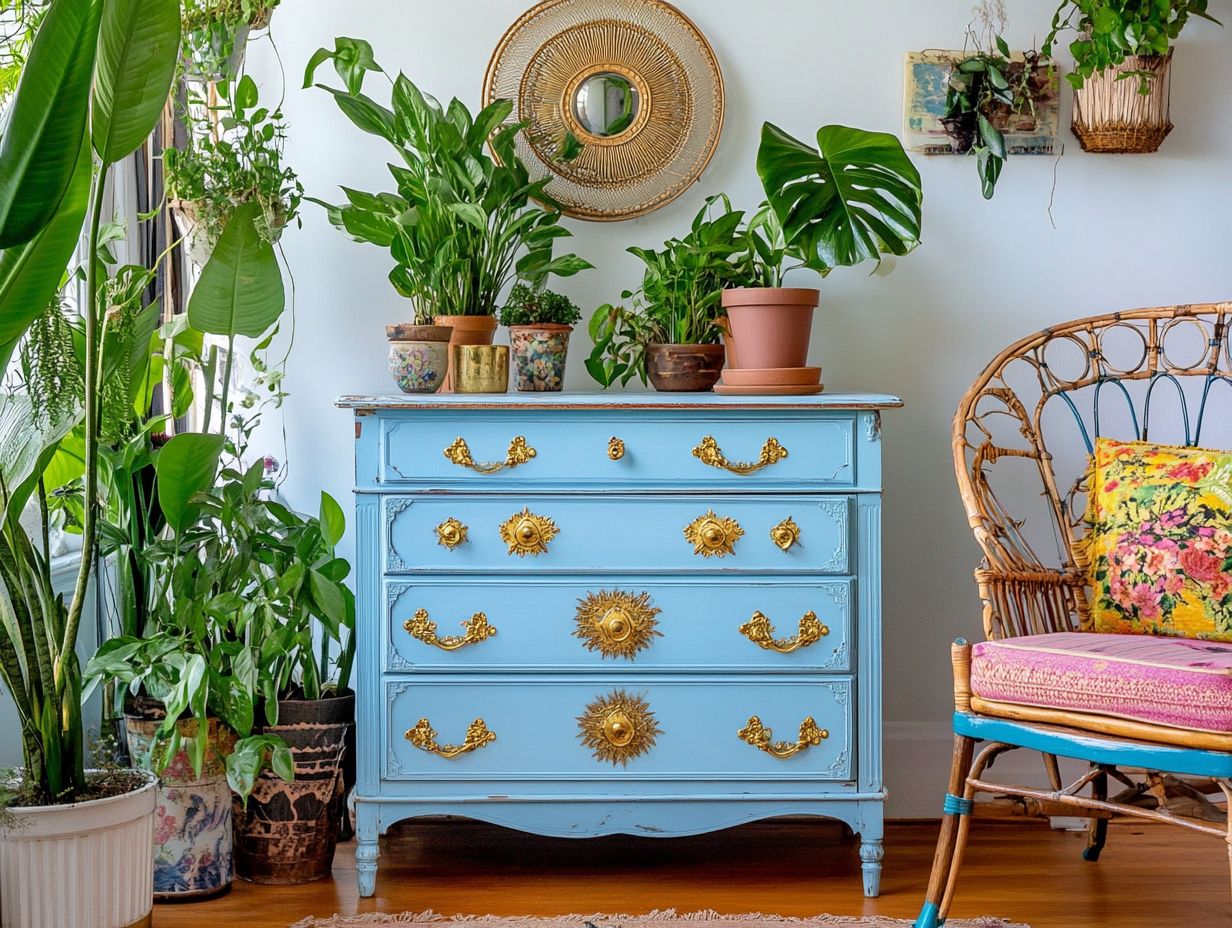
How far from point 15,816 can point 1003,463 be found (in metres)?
2.19

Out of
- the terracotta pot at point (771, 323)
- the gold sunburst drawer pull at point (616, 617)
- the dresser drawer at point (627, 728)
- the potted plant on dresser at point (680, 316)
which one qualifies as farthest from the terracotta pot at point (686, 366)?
the dresser drawer at point (627, 728)

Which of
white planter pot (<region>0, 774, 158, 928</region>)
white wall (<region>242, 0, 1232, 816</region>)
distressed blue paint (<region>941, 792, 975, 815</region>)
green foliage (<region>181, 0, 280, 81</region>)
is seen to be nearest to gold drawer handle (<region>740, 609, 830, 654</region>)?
distressed blue paint (<region>941, 792, 975, 815</region>)

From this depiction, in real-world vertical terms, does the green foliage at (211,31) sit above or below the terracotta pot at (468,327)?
above

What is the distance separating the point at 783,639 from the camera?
2.28 meters

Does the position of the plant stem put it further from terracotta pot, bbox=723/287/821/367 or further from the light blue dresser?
terracotta pot, bbox=723/287/821/367

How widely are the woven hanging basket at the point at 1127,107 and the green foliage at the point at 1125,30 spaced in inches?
0.8

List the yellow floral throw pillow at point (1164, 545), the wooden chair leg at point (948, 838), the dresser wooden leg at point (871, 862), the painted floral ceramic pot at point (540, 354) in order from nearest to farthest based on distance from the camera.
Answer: the wooden chair leg at point (948, 838), the yellow floral throw pillow at point (1164, 545), the dresser wooden leg at point (871, 862), the painted floral ceramic pot at point (540, 354)

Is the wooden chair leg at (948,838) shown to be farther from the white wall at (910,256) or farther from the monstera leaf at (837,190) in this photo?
the monstera leaf at (837,190)

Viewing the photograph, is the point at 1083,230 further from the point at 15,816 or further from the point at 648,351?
the point at 15,816

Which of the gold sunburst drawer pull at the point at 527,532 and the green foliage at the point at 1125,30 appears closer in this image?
the gold sunburst drawer pull at the point at 527,532

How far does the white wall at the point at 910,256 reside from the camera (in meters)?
2.80

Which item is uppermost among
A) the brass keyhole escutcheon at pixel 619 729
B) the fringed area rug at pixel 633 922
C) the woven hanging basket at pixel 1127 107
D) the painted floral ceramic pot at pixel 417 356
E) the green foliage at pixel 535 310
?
the woven hanging basket at pixel 1127 107

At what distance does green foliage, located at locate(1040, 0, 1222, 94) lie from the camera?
101 inches

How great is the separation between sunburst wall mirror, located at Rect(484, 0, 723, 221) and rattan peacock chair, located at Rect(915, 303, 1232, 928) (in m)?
0.89
